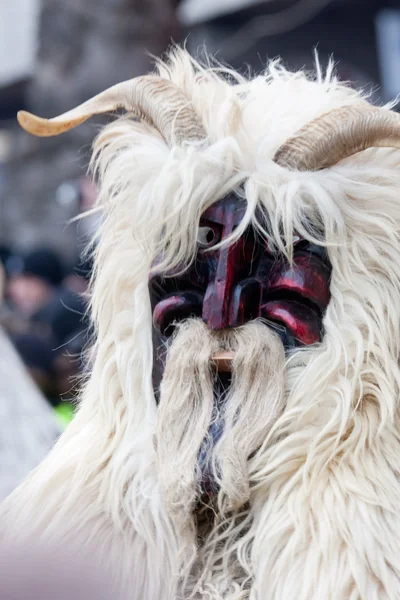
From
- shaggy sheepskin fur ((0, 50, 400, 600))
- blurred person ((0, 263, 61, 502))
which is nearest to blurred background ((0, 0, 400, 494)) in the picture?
blurred person ((0, 263, 61, 502))

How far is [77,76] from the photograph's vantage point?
5590mm

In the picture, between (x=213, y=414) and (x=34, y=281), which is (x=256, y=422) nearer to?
(x=213, y=414)

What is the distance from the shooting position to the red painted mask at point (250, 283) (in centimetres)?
168

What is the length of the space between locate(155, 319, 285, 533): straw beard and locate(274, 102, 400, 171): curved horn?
31cm

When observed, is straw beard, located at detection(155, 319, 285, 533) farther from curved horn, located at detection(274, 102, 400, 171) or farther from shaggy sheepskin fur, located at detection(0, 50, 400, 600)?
curved horn, located at detection(274, 102, 400, 171)

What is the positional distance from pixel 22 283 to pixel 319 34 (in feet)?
12.4

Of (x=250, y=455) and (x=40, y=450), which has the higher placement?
(x=250, y=455)

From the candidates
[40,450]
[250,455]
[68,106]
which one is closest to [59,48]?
[68,106]

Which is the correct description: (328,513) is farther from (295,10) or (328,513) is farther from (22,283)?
(295,10)

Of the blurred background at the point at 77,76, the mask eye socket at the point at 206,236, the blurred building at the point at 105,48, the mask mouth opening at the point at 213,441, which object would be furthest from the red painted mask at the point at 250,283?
the blurred building at the point at 105,48

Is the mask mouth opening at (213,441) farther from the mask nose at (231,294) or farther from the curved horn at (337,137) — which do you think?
the curved horn at (337,137)

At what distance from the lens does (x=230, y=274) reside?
5.57 feet

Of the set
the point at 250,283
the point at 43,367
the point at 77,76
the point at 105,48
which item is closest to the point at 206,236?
the point at 250,283

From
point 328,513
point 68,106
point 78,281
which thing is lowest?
point 78,281
